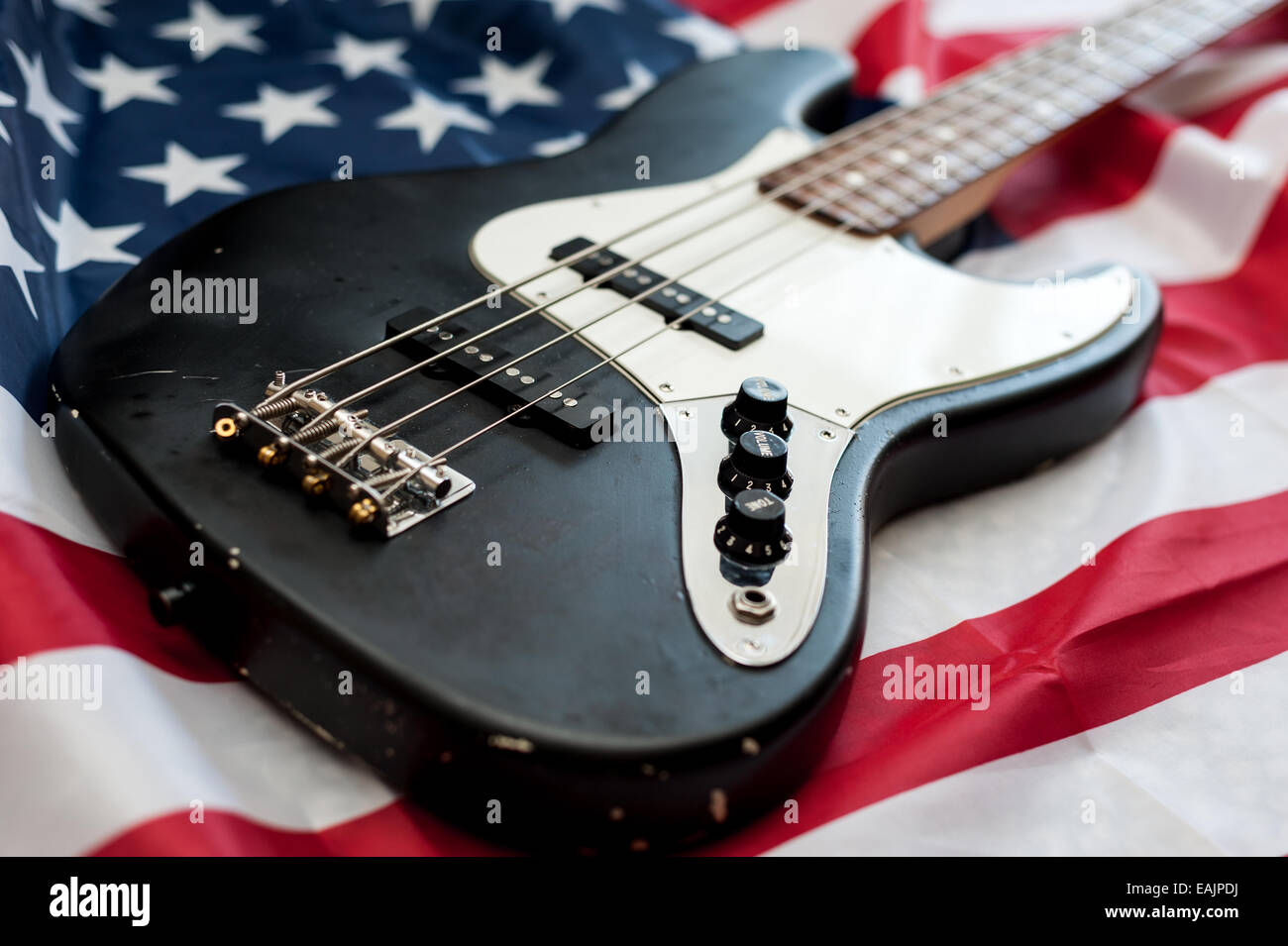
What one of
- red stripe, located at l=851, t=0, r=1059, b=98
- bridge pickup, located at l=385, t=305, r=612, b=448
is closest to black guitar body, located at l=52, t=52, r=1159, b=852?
bridge pickup, located at l=385, t=305, r=612, b=448

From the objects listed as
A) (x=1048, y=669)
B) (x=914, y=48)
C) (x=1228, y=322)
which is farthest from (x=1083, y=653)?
(x=914, y=48)

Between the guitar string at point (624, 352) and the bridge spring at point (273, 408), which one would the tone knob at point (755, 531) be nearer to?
the guitar string at point (624, 352)

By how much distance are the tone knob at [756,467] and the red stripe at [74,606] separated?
1.24ft

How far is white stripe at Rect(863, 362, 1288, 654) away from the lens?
0.87 metres

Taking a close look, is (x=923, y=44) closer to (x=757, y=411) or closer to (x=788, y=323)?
(x=788, y=323)

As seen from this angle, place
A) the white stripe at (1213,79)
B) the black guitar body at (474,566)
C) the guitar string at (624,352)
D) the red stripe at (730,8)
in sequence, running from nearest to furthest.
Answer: the black guitar body at (474,566), the guitar string at (624,352), the white stripe at (1213,79), the red stripe at (730,8)

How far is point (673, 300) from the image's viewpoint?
2.98 feet

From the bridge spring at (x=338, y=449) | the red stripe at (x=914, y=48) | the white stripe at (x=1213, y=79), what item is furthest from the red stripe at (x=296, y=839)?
the white stripe at (x=1213, y=79)

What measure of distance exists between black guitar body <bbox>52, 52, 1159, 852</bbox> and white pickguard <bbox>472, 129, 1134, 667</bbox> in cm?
2

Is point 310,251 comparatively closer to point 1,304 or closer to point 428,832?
point 1,304

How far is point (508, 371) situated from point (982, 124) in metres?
0.82

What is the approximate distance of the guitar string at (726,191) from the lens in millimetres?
782

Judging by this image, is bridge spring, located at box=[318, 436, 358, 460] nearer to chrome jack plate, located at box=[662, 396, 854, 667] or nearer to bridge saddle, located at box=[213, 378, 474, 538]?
bridge saddle, located at box=[213, 378, 474, 538]
